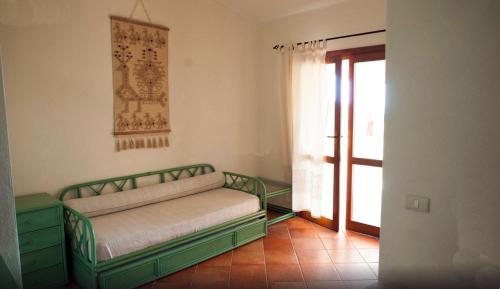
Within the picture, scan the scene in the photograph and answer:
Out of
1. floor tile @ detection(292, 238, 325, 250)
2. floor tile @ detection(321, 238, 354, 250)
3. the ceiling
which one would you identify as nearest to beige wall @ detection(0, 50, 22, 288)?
floor tile @ detection(292, 238, 325, 250)

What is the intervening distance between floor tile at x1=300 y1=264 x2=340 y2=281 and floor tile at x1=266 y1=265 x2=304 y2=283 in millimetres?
62

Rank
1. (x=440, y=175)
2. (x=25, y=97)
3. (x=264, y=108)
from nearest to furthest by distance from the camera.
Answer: (x=440, y=175), (x=25, y=97), (x=264, y=108)

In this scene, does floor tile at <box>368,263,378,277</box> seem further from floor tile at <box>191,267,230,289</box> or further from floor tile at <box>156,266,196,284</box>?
floor tile at <box>156,266,196,284</box>

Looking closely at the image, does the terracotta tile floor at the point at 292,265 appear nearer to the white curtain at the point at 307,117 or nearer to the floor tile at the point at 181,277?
the floor tile at the point at 181,277

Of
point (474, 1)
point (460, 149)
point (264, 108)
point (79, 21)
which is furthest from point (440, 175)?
point (79, 21)

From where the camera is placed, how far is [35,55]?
113 inches

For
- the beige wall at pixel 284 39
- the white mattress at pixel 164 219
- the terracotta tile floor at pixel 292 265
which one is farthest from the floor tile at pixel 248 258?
the beige wall at pixel 284 39

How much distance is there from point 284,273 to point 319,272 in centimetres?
31

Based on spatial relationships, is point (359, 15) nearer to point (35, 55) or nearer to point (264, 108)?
point (264, 108)

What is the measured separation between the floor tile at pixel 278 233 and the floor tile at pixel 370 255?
2.69 feet

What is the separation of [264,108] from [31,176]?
2.88 meters

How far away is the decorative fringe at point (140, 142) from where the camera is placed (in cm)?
346

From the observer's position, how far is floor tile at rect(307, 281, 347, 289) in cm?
276

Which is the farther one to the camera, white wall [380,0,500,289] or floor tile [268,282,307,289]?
floor tile [268,282,307,289]
